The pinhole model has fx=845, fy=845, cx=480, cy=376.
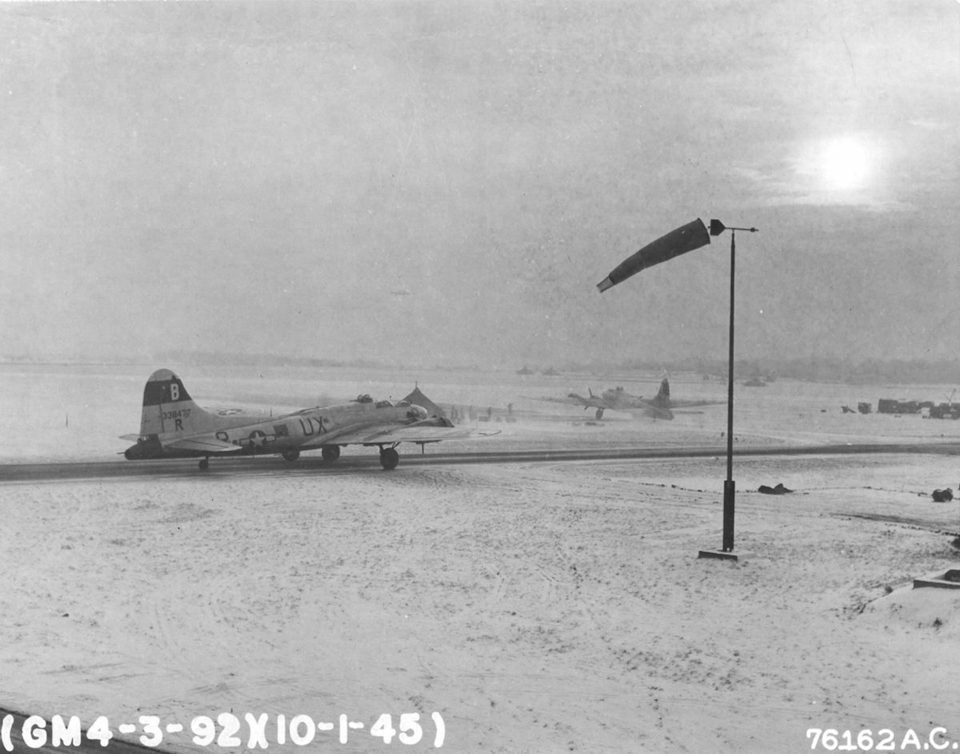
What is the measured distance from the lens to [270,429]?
1363 inches

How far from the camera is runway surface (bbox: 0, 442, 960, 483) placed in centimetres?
3231

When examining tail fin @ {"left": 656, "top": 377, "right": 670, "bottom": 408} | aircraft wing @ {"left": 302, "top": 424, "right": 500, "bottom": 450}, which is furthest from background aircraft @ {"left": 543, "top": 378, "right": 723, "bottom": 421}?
aircraft wing @ {"left": 302, "top": 424, "right": 500, "bottom": 450}

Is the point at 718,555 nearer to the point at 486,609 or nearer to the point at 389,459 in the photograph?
the point at 486,609

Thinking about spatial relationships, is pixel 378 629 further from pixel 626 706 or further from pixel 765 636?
pixel 765 636

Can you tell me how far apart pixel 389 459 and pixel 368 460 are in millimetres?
3858

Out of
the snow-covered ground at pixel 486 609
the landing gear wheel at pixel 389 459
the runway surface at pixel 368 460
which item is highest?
the landing gear wheel at pixel 389 459

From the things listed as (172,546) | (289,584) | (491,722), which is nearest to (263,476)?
(172,546)

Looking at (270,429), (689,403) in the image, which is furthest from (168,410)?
(689,403)

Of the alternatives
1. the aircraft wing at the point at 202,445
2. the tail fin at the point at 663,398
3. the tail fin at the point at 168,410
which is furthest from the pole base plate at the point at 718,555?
the tail fin at the point at 663,398

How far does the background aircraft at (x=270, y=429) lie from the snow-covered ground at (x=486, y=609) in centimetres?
203

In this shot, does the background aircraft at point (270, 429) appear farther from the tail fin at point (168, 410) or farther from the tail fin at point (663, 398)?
Result: the tail fin at point (663, 398)

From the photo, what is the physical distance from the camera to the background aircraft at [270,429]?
3272cm

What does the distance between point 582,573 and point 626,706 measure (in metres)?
6.32

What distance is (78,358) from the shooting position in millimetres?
41281
